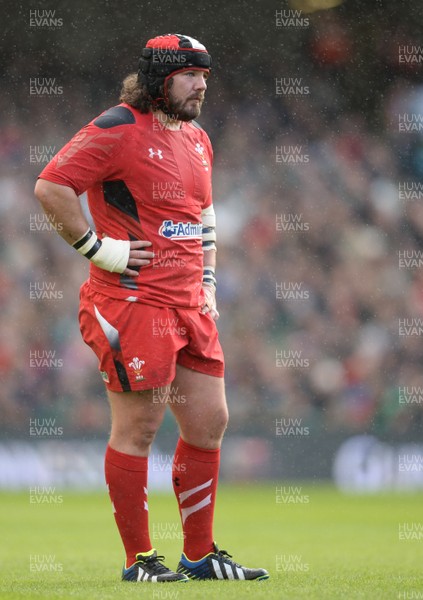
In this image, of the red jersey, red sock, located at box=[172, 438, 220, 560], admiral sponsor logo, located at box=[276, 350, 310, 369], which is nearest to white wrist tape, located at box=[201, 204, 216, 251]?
the red jersey

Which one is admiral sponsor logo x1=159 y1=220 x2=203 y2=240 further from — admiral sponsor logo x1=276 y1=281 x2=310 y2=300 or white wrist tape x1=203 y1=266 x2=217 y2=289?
admiral sponsor logo x1=276 y1=281 x2=310 y2=300

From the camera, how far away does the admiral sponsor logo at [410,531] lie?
8250 millimetres

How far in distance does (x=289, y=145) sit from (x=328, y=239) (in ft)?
4.25

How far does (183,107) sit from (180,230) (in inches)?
21.2

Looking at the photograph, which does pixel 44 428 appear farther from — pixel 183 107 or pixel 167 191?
pixel 183 107

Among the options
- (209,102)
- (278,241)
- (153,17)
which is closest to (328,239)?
(278,241)

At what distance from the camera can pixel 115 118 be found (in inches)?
199

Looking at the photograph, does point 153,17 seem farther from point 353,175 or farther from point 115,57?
point 353,175

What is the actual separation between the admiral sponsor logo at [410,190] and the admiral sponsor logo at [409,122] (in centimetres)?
69

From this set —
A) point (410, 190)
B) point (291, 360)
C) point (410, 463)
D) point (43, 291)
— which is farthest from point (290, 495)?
point (410, 190)

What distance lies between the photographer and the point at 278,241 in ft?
46.7

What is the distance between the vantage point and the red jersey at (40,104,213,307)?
498cm

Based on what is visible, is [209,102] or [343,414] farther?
[209,102]

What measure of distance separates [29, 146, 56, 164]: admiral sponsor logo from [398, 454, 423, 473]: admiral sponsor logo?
553 centimetres
